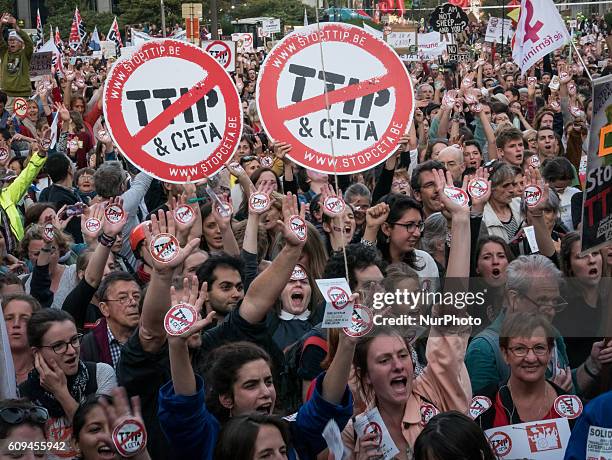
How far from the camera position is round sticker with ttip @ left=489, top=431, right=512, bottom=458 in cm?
387

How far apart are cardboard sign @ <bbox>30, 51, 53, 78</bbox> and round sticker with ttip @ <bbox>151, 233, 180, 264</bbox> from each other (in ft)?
47.4

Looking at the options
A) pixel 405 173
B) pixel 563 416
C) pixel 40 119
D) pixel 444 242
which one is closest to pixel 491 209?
pixel 444 242

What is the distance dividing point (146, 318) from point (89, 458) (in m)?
0.68

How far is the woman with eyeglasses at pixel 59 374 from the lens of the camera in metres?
4.05

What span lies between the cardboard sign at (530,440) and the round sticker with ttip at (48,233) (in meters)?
3.27

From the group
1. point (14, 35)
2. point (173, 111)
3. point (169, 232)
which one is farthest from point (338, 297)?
point (14, 35)

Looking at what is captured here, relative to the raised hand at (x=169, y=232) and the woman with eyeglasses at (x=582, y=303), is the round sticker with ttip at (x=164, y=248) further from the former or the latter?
the woman with eyeglasses at (x=582, y=303)

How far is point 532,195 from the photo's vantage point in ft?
20.2

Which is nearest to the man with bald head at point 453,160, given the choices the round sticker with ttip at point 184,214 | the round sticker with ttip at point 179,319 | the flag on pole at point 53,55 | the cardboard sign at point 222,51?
the round sticker with ttip at point 184,214

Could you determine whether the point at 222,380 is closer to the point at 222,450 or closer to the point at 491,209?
the point at 222,450

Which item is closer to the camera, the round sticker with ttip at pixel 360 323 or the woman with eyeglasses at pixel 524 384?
the round sticker with ttip at pixel 360 323

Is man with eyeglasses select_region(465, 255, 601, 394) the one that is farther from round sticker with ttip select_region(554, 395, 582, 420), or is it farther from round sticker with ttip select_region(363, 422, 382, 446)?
round sticker with ttip select_region(363, 422, 382, 446)

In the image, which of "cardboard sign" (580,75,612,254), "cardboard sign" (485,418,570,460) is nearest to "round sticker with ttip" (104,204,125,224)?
"cardboard sign" (485,418,570,460)

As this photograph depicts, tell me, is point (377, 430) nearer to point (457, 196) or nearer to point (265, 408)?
point (265, 408)
